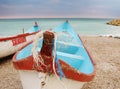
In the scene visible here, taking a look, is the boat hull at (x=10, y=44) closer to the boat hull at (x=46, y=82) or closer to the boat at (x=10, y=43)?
the boat at (x=10, y=43)

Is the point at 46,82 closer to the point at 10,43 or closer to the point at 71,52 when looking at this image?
the point at 71,52

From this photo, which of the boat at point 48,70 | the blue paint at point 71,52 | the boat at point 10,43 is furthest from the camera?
the boat at point 10,43

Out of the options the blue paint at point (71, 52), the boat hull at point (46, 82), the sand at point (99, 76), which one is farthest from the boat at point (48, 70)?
the sand at point (99, 76)

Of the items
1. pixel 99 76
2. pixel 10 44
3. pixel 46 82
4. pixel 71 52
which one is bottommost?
pixel 99 76

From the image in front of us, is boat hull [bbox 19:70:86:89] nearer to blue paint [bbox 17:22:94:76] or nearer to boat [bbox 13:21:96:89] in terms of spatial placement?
boat [bbox 13:21:96:89]

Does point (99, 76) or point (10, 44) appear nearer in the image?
point (99, 76)

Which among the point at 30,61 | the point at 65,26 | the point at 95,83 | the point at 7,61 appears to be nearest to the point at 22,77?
the point at 30,61

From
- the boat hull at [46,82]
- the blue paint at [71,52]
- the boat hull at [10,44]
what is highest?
the blue paint at [71,52]

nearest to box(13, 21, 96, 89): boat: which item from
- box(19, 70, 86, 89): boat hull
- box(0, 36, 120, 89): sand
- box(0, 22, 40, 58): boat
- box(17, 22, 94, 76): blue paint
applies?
box(19, 70, 86, 89): boat hull

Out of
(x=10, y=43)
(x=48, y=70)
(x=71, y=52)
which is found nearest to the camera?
(x=48, y=70)

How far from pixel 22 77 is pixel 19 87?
141 cm

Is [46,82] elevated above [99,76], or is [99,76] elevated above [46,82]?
[46,82]

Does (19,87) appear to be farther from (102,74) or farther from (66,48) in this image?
(102,74)

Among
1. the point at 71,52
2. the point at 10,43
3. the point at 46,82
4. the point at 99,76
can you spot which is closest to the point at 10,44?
the point at 10,43
